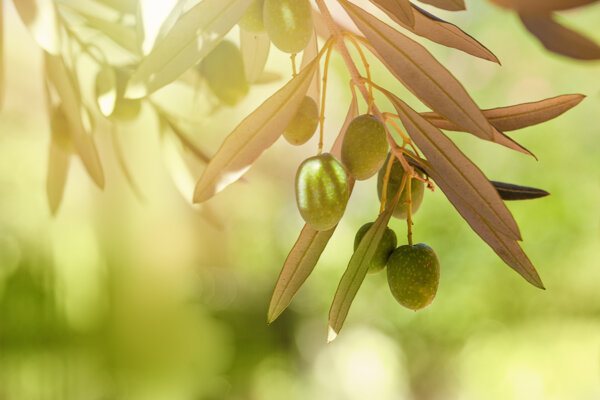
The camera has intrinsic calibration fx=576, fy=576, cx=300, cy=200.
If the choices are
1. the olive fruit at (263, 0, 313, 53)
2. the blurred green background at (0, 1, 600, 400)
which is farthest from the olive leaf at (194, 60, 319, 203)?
the blurred green background at (0, 1, 600, 400)

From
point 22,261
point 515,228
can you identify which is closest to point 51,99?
point 515,228

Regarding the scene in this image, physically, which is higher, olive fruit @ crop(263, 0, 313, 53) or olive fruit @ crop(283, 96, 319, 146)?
olive fruit @ crop(263, 0, 313, 53)

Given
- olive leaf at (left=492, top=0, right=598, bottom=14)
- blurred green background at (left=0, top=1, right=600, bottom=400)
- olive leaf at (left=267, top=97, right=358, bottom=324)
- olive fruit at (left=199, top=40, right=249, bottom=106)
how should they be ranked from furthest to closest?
1. blurred green background at (left=0, top=1, right=600, bottom=400)
2. olive fruit at (left=199, top=40, right=249, bottom=106)
3. olive leaf at (left=267, top=97, right=358, bottom=324)
4. olive leaf at (left=492, top=0, right=598, bottom=14)

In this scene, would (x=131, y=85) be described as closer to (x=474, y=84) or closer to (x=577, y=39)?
(x=577, y=39)

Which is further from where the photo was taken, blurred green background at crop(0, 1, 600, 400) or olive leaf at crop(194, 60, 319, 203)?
blurred green background at crop(0, 1, 600, 400)

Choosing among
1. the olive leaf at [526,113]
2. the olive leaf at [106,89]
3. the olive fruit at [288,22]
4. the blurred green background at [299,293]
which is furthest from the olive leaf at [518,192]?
the blurred green background at [299,293]

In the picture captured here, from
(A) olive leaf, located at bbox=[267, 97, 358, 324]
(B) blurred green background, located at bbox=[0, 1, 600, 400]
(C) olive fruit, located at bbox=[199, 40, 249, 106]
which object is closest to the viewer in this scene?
(A) olive leaf, located at bbox=[267, 97, 358, 324]

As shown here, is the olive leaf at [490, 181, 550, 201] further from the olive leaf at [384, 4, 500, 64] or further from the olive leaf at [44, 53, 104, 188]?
the olive leaf at [44, 53, 104, 188]

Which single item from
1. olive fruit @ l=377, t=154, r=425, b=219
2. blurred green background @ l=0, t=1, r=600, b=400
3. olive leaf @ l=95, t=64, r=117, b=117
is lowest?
blurred green background @ l=0, t=1, r=600, b=400
